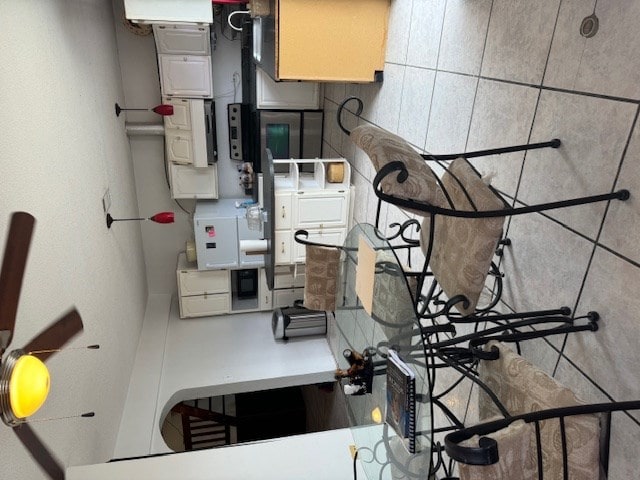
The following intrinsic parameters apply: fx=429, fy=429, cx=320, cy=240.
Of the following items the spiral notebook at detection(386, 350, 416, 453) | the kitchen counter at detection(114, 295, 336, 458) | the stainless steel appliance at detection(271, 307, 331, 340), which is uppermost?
the spiral notebook at detection(386, 350, 416, 453)

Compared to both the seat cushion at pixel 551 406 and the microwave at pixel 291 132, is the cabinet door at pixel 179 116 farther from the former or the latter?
the seat cushion at pixel 551 406

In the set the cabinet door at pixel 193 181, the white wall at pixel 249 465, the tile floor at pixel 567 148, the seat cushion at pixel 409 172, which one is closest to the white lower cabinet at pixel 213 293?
the cabinet door at pixel 193 181

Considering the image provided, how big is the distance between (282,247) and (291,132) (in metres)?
1.02

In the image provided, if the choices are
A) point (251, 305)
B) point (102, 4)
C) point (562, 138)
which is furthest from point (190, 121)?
point (562, 138)

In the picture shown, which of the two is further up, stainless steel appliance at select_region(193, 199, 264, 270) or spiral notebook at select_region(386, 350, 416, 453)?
spiral notebook at select_region(386, 350, 416, 453)

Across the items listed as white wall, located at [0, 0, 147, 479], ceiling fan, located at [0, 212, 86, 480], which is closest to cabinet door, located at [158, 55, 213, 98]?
white wall, located at [0, 0, 147, 479]

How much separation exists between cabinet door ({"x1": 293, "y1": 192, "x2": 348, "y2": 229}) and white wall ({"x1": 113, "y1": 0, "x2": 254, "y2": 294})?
1119mm

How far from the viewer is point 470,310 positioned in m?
0.84

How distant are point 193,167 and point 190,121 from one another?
0.35 meters

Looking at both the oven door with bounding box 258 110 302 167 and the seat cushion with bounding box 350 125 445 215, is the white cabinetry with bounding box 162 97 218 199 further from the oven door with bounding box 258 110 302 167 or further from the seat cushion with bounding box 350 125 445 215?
the seat cushion with bounding box 350 125 445 215

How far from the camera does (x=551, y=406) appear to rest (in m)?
0.71

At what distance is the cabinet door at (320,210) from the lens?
2.71 metres

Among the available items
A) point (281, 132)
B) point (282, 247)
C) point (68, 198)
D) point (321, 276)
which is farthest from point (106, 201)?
point (321, 276)

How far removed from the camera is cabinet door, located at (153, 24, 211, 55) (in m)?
2.90
